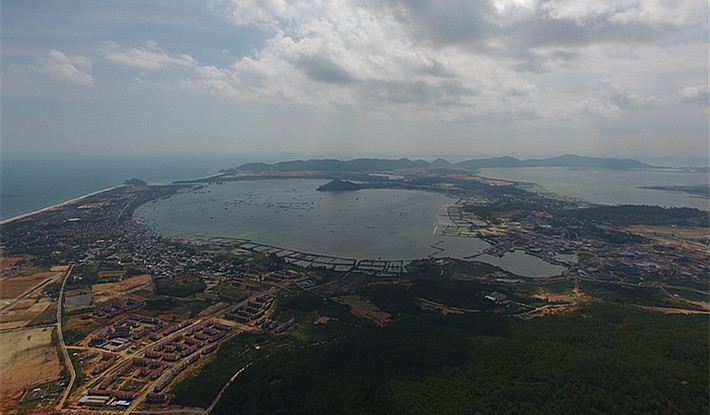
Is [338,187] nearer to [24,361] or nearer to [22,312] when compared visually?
[22,312]

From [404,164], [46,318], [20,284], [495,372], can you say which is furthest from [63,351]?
[404,164]

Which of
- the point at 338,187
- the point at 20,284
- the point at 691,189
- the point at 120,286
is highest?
the point at 691,189

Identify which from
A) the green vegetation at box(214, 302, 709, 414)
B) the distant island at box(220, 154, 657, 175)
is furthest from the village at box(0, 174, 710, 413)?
the distant island at box(220, 154, 657, 175)

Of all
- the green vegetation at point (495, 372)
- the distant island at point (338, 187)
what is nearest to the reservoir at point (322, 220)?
the distant island at point (338, 187)

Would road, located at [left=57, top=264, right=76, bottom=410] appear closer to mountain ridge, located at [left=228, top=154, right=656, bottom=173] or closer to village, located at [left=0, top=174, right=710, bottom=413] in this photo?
village, located at [left=0, top=174, right=710, bottom=413]

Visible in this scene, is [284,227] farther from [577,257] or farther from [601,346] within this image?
[601,346]

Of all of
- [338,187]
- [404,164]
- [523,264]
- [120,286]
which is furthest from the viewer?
[404,164]

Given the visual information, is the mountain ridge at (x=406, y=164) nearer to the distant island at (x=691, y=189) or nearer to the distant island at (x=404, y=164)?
the distant island at (x=404, y=164)
